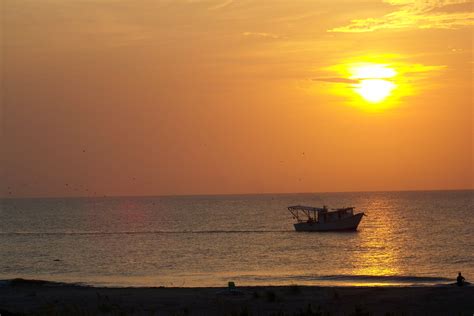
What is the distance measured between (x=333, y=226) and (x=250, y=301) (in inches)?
2954

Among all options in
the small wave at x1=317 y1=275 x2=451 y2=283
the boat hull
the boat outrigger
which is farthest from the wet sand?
the boat outrigger

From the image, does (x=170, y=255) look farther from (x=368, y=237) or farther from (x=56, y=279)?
(x=368, y=237)

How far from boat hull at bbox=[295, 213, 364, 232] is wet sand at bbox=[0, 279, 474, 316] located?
6583 centimetres

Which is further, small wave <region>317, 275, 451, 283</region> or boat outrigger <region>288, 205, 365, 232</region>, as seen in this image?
boat outrigger <region>288, 205, 365, 232</region>

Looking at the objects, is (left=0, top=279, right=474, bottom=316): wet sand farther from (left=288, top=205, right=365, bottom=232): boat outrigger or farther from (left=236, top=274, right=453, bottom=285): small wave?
(left=288, top=205, right=365, bottom=232): boat outrigger

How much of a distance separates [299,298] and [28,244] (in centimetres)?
6975

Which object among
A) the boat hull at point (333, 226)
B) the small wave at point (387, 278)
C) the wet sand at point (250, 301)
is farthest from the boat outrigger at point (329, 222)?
the wet sand at point (250, 301)

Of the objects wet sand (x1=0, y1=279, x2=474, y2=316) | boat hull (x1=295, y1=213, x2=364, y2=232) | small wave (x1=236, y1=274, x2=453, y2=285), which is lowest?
wet sand (x1=0, y1=279, x2=474, y2=316)

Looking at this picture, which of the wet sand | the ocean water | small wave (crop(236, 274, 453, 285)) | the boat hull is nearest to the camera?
the wet sand

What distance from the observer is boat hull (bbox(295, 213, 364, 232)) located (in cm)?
→ 10700

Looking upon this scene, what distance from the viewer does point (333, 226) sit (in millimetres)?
107812

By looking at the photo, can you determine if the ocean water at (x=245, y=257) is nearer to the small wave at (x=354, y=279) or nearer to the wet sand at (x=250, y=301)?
the small wave at (x=354, y=279)

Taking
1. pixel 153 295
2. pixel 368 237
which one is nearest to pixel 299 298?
pixel 153 295

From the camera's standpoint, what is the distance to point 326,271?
5919 cm
